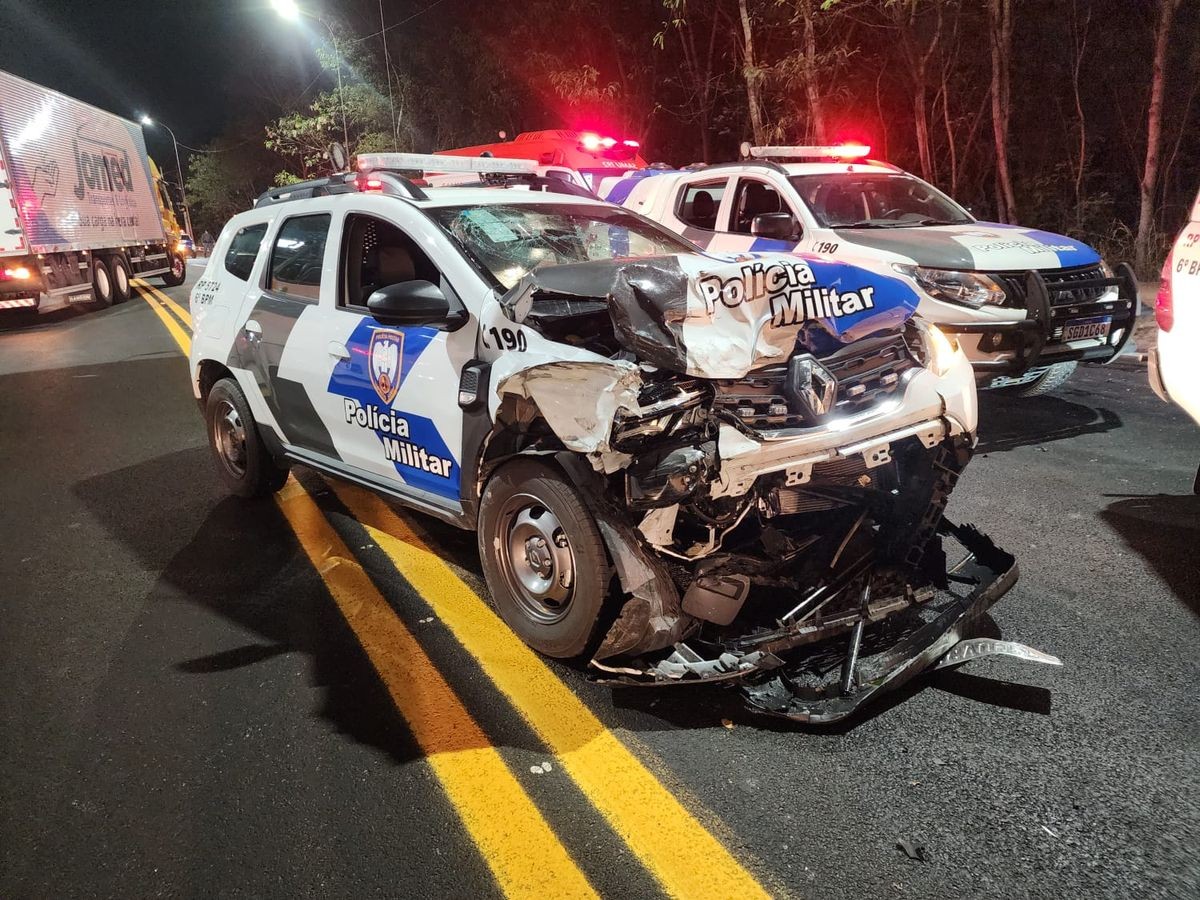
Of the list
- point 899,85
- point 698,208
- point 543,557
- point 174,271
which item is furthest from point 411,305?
point 174,271

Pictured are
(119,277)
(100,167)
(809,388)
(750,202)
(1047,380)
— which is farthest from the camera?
(119,277)

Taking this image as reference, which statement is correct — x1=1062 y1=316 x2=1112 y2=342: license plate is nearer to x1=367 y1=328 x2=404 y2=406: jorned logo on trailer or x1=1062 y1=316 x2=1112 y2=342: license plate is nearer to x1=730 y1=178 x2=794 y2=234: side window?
x1=730 y1=178 x2=794 y2=234: side window

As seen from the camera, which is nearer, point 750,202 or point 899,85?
point 750,202

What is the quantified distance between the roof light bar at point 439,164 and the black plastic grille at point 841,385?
96.0 inches

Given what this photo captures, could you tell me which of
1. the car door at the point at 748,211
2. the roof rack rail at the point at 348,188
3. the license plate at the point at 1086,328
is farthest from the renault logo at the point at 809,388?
the car door at the point at 748,211

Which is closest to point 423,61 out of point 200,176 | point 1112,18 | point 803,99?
point 803,99

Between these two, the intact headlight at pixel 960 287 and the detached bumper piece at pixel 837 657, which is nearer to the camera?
the detached bumper piece at pixel 837 657

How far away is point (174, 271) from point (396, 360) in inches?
946

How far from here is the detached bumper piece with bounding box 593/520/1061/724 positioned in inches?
95.0

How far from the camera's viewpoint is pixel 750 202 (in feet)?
24.2

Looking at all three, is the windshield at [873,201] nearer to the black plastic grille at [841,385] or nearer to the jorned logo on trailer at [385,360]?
the black plastic grille at [841,385]

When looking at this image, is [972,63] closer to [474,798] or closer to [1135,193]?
[1135,193]

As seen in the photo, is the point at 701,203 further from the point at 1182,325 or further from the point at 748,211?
the point at 1182,325

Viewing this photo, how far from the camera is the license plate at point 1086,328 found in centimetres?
554
